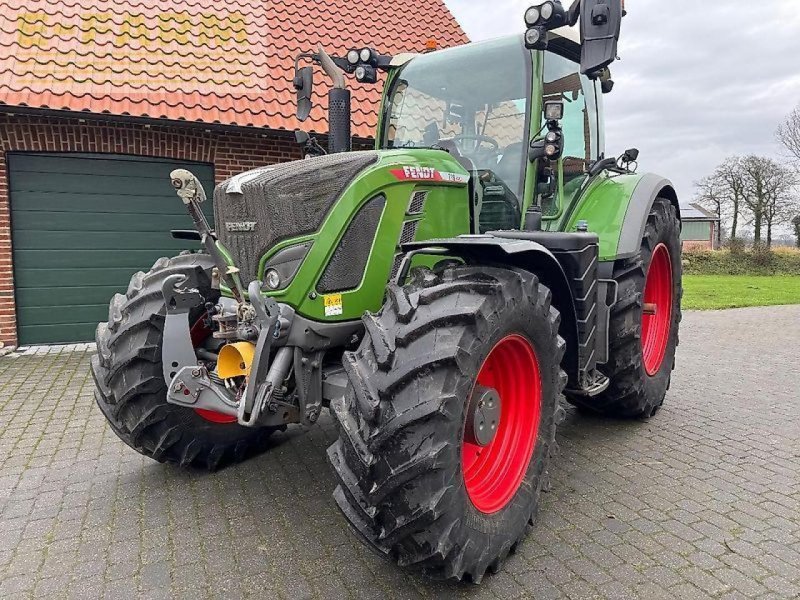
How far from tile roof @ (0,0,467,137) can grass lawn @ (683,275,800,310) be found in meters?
8.71

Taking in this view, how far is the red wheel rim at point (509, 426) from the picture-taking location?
8.80 ft

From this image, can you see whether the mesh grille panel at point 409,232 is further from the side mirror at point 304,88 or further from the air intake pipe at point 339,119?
the side mirror at point 304,88

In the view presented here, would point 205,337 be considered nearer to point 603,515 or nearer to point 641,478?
point 603,515

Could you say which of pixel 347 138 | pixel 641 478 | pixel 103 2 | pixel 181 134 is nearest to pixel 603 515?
pixel 641 478

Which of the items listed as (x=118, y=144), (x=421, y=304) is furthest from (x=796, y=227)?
(x=421, y=304)

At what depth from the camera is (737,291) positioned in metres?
16.0

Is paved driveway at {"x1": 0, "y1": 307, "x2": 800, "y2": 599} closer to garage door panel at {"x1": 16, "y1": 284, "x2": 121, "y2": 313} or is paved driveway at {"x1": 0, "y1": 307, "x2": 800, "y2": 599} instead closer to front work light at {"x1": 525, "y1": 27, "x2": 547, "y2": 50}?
front work light at {"x1": 525, "y1": 27, "x2": 547, "y2": 50}

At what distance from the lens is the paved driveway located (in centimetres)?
244

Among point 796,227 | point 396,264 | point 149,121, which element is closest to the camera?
point 396,264

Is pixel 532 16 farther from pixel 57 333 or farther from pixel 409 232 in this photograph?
pixel 57 333

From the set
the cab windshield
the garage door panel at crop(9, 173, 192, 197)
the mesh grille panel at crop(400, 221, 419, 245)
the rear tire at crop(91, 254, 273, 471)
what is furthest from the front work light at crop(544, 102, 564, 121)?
the garage door panel at crop(9, 173, 192, 197)

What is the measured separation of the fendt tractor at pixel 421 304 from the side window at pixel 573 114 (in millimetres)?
20

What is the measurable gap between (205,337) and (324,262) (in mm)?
1021

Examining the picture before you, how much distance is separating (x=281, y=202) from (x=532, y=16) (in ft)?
5.22
